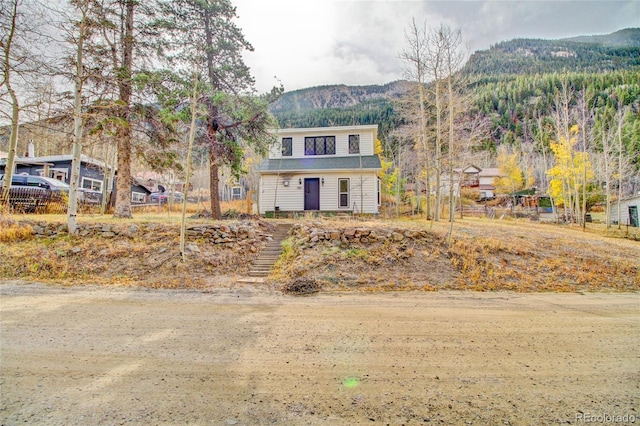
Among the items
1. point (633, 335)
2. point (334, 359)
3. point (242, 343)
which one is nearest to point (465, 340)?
point (334, 359)

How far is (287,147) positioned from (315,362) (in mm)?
16796

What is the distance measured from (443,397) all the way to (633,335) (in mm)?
3624

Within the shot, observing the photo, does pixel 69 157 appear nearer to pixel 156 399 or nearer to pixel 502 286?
pixel 156 399

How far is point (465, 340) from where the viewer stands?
371 cm

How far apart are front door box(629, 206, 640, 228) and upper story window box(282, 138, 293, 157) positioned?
28808mm

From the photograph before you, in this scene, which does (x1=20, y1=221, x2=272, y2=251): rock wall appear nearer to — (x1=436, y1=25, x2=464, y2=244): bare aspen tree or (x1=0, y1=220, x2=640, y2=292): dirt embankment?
(x1=0, y1=220, x2=640, y2=292): dirt embankment

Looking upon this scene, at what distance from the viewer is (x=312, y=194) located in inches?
682

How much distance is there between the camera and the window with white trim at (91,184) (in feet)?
67.4

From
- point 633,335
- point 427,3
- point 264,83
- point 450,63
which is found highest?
point 427,3

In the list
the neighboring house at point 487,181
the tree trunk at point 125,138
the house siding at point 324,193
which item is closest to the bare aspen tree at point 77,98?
the tree trunk at point 125,138

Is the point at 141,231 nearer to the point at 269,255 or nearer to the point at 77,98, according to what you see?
the point at 269,255

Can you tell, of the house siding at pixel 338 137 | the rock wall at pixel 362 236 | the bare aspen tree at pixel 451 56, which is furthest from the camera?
the house siding at pixel 338 137

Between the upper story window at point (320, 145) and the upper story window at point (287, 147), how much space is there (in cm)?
96

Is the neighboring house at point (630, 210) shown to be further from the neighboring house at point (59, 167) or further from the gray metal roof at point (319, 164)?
the neighboring house at point (59, 167)
